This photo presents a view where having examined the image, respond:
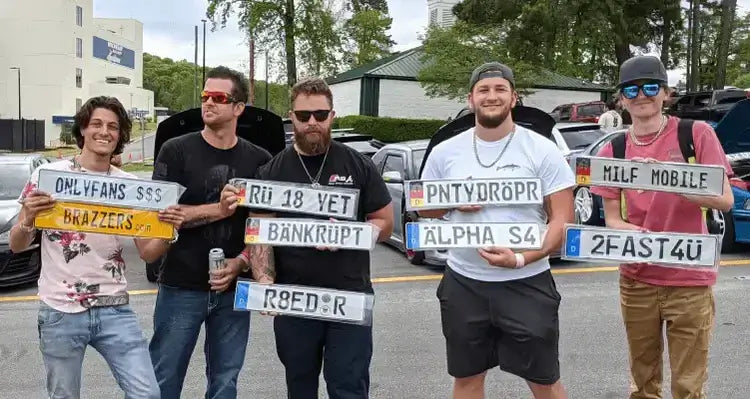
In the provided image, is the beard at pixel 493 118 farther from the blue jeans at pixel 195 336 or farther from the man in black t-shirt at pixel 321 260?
the blue jeans at pixel 195 336

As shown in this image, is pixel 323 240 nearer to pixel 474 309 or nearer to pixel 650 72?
pixel 474 309

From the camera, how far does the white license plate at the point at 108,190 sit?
9.69ft

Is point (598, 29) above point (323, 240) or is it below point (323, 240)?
above

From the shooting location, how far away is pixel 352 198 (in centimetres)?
315

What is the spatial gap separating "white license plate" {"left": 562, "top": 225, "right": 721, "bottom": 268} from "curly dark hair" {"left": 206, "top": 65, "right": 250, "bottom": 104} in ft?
5.51

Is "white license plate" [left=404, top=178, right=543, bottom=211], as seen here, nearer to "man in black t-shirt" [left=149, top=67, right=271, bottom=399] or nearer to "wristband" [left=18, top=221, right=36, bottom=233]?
"man in black t-shirt" [left=149, top=67, right=271, bottom=399]

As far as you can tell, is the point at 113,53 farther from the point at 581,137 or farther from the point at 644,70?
the point at 644,70

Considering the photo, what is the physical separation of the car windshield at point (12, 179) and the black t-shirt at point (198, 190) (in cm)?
591

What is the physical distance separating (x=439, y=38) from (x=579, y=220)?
16979 mm

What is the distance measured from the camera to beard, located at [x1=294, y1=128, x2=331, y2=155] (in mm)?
3150

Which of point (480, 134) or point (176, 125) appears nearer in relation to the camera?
point (480, 134)

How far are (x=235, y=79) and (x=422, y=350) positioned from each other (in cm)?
286

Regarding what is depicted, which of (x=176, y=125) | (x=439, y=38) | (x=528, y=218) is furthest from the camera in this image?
(x=439, y=38)

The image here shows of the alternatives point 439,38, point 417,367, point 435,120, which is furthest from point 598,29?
point 417,367
